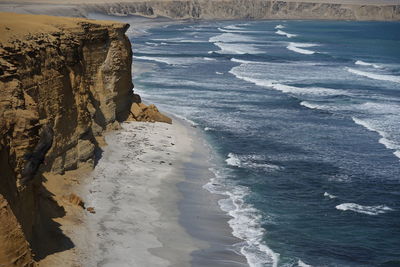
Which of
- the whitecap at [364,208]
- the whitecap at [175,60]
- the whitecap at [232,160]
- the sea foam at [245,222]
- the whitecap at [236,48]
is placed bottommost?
the whitecap at [364,208]

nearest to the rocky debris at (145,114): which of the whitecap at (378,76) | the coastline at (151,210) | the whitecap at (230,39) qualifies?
the coastline at (151,210)

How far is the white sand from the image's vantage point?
70.7ft

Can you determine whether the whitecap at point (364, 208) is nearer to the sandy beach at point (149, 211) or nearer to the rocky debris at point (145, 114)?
the sandy beach at point (149, 211)

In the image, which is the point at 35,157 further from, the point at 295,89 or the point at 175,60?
the point at 175,60

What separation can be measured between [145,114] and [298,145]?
9459 millimetres

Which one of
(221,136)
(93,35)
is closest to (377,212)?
(221,136)

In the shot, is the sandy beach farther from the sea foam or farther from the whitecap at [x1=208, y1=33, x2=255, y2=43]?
the whitecap at [x1=208, y1=33, x2=255, y2=43]

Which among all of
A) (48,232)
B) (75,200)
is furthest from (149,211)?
(48,232)

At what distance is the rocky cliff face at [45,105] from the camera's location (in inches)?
640

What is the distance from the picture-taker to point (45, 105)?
79.1 feet

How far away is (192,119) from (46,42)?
20061 millimetres

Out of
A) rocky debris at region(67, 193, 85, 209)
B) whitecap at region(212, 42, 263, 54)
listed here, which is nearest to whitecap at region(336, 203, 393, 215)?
rocky debris at region(67, 193, 85, 209)

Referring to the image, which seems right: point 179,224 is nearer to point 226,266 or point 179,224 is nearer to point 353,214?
point 226,266

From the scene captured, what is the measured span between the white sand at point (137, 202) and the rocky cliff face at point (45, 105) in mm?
1366
